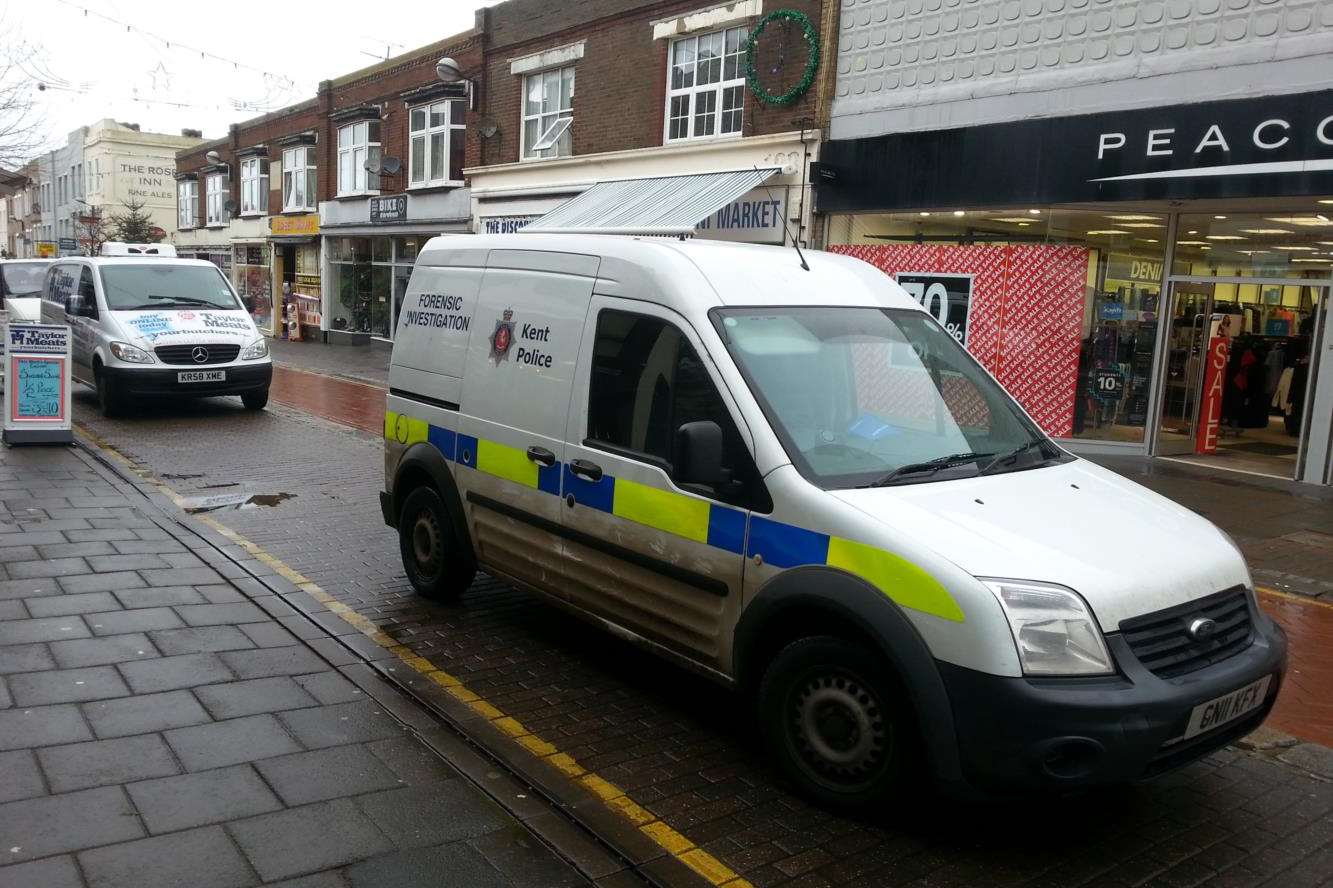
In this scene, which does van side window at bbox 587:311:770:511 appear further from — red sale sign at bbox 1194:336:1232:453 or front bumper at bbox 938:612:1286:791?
red sale sign at bbox 1194:336:1232:453

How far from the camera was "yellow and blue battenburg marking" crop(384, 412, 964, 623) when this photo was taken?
3580 mm

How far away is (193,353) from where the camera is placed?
43.8 ft

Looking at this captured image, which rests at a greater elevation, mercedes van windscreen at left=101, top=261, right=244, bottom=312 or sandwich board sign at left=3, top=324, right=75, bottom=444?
mercedes van windscreen at left=101, top=261, right=244, bottom=312

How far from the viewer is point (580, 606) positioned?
508 cm

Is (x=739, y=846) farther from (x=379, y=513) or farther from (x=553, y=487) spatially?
(x=379, y=513)

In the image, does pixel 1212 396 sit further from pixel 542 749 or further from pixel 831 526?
pixel 542 749

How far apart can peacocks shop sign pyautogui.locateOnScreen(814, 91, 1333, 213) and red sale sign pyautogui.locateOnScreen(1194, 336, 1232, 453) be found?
7.35ft

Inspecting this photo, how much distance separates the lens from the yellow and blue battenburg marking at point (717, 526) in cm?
358

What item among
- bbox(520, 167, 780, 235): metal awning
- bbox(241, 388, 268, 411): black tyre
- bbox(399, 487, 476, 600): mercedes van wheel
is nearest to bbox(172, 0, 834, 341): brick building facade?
bbox(520, 167, 780, 235): metal awning

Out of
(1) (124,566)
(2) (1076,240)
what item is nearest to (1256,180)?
(2) (1076,240)

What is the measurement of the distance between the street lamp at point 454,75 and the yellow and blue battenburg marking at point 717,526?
61.8ft

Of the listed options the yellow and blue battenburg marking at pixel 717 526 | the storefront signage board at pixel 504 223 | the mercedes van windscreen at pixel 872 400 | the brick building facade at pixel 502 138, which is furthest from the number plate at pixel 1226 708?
the storefront signage board at pixel 504 223

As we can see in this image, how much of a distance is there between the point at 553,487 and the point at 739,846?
6.62ft

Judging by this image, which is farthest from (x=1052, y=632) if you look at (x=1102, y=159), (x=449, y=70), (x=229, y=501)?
(x=449, y=70)
